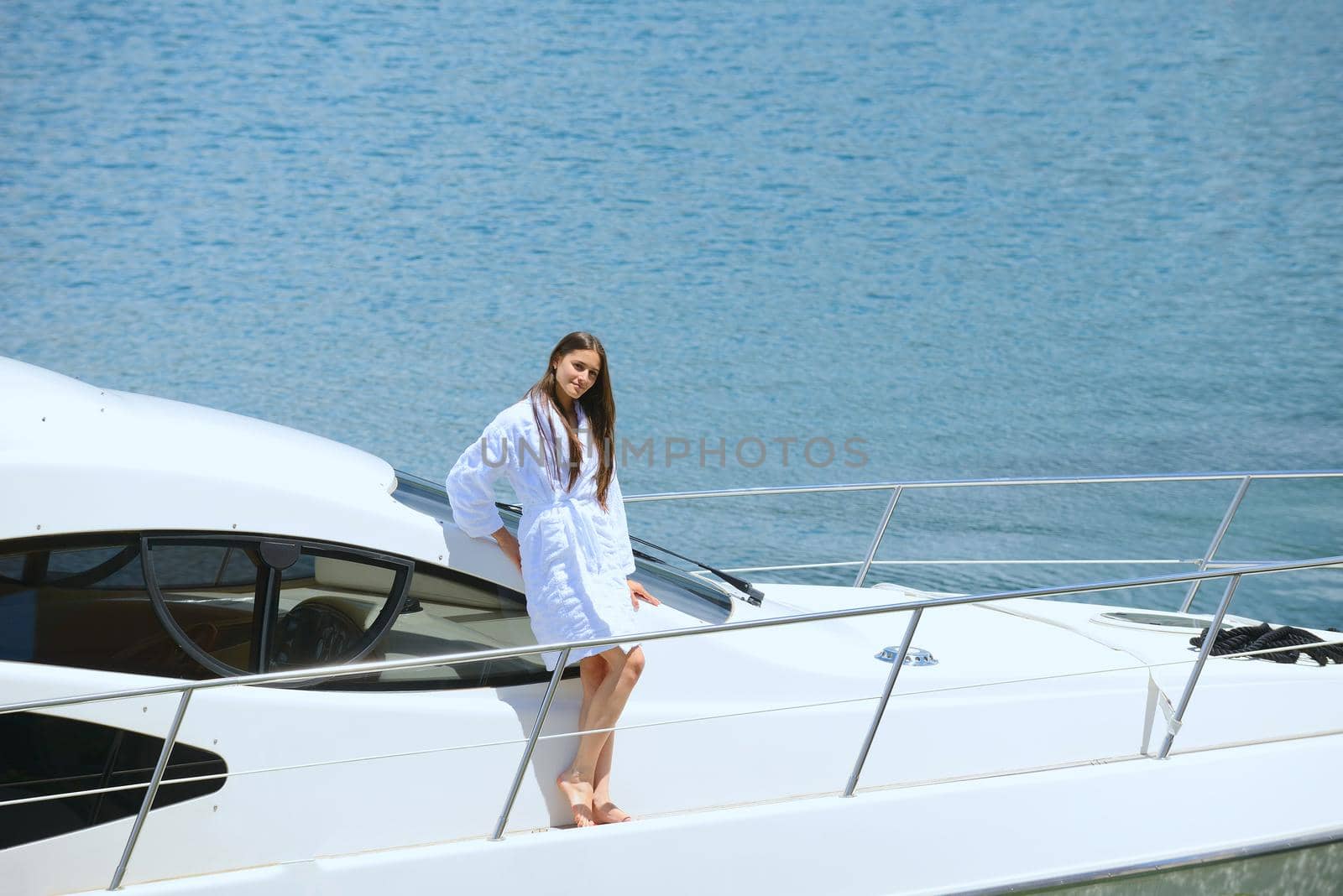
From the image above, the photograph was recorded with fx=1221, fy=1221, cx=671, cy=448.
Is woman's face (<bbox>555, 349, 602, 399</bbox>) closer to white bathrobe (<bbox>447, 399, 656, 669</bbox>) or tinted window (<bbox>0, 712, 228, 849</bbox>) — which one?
white bathrobe (<bbox>447, 399, 656, 669</bbox>)

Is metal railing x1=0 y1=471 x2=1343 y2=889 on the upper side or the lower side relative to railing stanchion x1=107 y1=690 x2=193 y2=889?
upper

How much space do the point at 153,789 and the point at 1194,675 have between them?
→ 2.60 m

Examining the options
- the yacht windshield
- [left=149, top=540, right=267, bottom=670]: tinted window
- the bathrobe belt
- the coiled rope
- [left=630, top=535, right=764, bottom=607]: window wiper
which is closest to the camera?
[left=149, top=540, right=267, bottom=670]: tinted window

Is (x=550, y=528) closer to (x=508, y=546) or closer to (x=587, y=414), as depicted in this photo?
(x=508, y=546)

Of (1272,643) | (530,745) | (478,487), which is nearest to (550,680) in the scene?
(530,745)

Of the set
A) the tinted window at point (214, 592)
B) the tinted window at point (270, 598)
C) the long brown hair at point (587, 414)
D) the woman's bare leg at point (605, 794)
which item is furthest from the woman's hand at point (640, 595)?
the tinted window at point (214, 592)

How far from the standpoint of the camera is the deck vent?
141 inches

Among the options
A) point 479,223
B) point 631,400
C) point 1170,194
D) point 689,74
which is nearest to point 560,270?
point 479,223

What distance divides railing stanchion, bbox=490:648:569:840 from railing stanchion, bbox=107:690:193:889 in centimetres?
77

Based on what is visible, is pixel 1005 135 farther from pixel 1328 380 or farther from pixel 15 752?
pixel 15 752

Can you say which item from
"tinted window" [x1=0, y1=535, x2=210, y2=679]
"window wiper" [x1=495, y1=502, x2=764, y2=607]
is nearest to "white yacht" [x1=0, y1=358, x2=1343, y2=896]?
"tinted window" [x1=0, y1=535, x2=210, y2=679]

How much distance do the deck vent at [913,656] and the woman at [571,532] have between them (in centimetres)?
87

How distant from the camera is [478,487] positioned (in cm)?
308

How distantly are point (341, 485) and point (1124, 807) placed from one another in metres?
2.21
